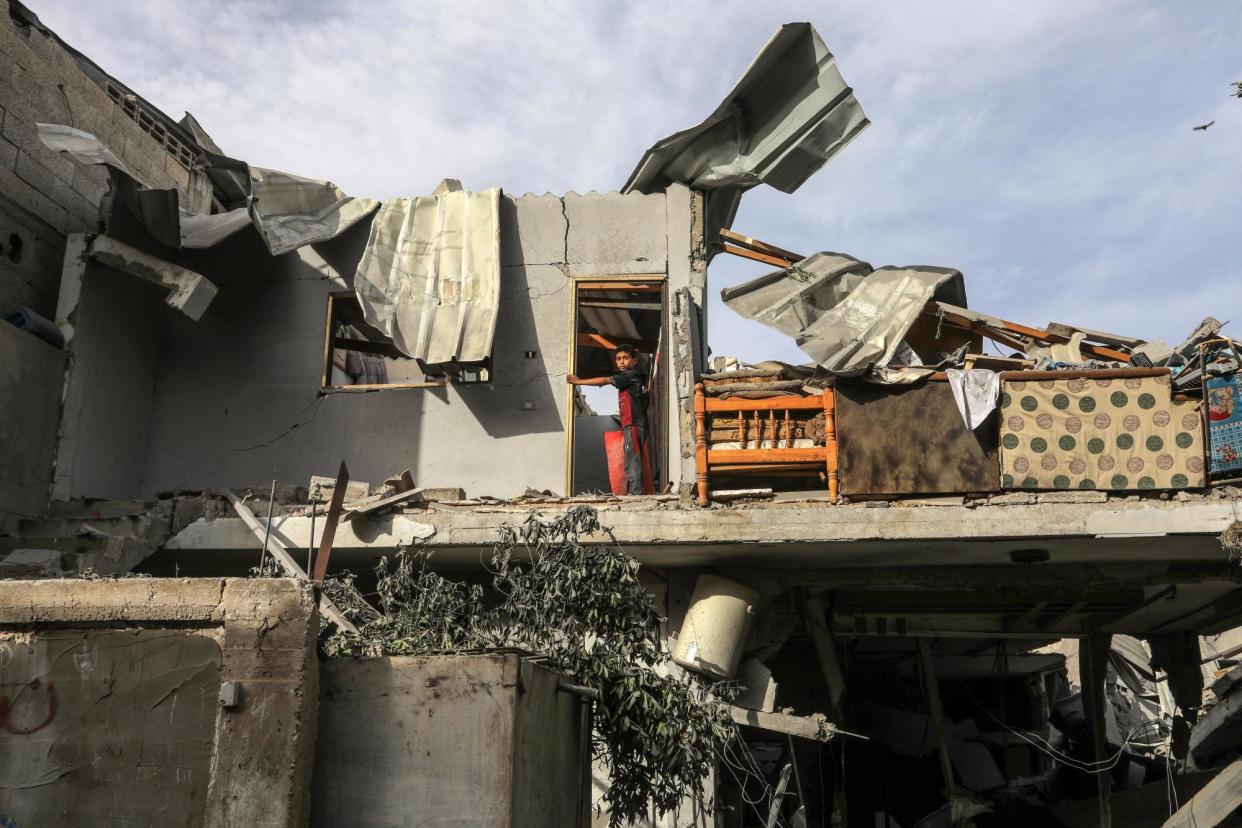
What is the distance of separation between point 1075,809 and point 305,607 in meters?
10.2

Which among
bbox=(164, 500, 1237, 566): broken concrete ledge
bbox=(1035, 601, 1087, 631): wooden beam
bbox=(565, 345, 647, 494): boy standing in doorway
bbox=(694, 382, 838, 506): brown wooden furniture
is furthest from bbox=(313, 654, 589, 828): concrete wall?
bbox=(1035, 601, 1087, 631): wooden beam

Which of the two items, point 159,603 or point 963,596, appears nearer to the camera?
point 159,603

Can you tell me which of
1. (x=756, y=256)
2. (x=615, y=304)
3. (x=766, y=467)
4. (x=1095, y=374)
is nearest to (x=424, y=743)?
(x=766, y=467)

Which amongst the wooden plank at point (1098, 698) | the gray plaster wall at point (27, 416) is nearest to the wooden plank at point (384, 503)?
the gray plaster wall at point (27, 416)

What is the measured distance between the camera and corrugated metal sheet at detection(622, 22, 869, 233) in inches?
401

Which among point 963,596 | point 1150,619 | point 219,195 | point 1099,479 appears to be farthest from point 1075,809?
point 219,195

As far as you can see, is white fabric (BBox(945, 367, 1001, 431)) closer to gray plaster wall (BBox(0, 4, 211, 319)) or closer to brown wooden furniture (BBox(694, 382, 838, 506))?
brown wooden furniture (BBox(694, 382, 838, 506))

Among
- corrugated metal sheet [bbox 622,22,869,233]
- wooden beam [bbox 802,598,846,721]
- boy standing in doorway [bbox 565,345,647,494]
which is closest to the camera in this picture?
boy standing in doorway [bbox 565,345,647,494]

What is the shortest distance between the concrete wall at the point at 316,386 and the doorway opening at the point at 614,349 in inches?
5.2

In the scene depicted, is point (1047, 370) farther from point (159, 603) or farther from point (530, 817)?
point (159, 603)

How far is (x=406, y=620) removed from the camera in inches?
254

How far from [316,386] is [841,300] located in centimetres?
492

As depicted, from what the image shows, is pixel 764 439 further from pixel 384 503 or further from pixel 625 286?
pixel 384 503

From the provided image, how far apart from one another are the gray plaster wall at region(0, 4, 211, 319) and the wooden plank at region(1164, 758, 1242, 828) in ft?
34.0
